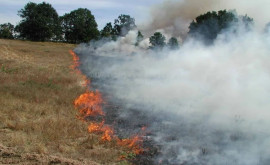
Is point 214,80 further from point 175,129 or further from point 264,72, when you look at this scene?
point 175,129

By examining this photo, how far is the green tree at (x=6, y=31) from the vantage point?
66.1 meters

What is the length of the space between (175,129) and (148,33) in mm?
35795

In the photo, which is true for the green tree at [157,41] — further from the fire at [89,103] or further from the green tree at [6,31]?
the green tree at [6,31]

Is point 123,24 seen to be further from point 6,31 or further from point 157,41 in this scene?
point 6,31

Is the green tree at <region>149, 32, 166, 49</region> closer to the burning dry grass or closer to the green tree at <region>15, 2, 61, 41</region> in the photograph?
the burning dry grass

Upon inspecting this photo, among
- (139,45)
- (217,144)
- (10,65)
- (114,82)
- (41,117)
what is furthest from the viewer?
(139,45)

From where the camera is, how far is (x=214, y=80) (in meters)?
13.8

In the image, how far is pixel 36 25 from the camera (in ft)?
190

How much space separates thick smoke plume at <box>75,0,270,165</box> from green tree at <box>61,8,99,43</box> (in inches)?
1718

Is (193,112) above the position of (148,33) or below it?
below

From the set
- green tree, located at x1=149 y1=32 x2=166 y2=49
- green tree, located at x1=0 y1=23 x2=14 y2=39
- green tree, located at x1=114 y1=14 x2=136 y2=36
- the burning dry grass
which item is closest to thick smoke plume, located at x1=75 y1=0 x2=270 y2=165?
the burning dry grass

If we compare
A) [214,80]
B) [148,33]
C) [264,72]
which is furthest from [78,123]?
[148,33]

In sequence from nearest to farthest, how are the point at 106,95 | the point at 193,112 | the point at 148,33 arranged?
the point at 193,112
the point at 106,95
the point at 148,33

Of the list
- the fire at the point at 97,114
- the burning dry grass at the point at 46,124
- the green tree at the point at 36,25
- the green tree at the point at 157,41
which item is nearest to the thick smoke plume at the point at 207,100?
the fire at the point at 97,114
